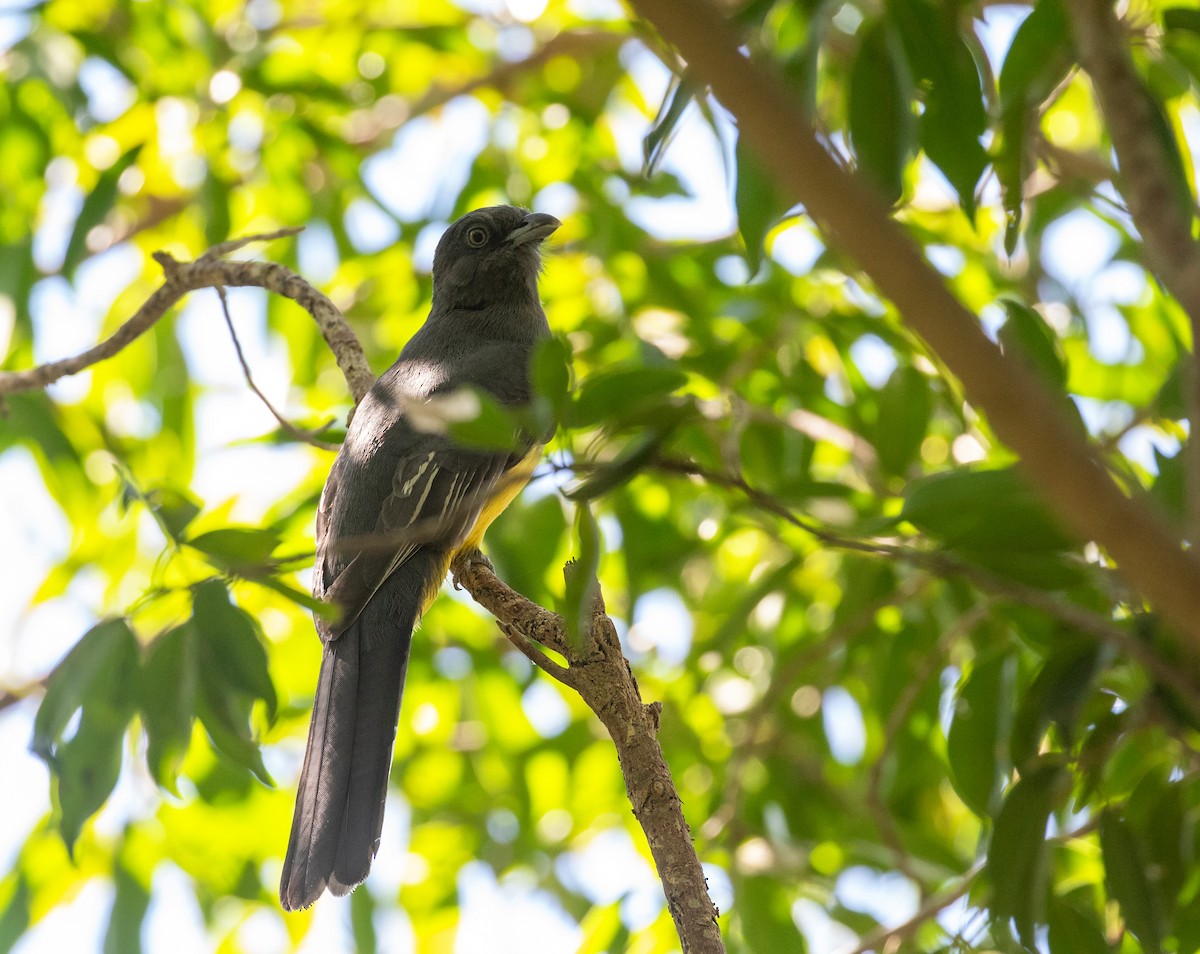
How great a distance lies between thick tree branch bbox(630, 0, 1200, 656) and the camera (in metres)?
0.91

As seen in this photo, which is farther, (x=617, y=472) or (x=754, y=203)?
(x=754, y=203)

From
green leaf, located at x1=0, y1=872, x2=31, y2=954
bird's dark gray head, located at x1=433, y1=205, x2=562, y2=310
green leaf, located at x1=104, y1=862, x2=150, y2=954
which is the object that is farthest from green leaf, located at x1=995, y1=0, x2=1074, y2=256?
green leaf, located at x1=0, y1=872, x2=31, y2=954

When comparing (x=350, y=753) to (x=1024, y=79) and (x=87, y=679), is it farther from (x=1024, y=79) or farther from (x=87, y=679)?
(x=1024, y=79)

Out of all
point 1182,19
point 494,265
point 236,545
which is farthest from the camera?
point 494,265

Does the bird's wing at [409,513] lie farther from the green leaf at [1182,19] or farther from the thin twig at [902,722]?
the green leaf at [1182,19]

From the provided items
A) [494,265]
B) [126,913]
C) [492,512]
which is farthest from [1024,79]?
[126,913]

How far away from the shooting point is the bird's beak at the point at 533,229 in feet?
15.6

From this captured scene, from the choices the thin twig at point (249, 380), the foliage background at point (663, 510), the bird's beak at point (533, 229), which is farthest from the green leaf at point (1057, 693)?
the bird's beak at point (533, 229)

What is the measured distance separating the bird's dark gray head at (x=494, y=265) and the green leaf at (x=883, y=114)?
2.81m

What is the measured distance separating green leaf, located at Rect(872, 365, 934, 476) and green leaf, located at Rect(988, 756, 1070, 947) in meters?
1.25

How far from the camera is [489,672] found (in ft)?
14.6

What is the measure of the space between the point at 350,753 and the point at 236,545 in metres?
1.03

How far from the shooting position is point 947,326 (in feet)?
3.01

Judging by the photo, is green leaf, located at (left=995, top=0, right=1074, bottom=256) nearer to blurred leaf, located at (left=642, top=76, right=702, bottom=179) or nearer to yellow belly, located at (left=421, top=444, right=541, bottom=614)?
blurred leaf, located at (left=642, top=76, right=702, bottom=179)
